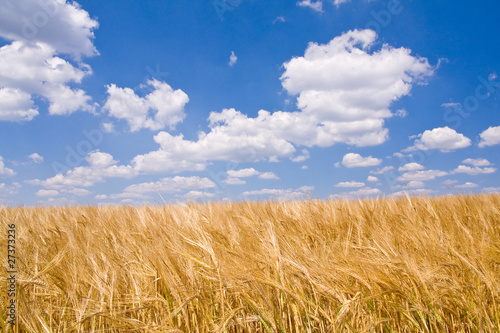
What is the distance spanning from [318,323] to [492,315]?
819 mm

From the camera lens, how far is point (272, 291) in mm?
1455

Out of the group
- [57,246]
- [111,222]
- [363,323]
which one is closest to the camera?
[363,323]

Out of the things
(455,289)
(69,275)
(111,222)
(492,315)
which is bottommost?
(492,315)

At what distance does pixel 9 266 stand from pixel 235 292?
142 cm

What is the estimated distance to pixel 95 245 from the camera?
2.27m

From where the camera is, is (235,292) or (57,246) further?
(57,246)

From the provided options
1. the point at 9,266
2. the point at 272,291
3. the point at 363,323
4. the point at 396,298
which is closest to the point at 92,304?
the point at 9,266

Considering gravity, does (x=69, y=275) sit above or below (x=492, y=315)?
above

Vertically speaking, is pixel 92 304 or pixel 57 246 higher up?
pixel 57 246

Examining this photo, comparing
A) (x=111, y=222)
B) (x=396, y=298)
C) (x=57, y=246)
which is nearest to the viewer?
(x=396, y=298)

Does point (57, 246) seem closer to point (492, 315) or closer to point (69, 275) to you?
point (69, 275)

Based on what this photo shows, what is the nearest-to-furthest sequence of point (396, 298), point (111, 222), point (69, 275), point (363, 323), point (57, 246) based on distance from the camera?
1. point (363, 323)
2. point (396, 298)
3. point (69, 275)
4. point (57, 246)
5. point (111, 222)

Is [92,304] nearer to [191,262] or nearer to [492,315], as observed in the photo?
[191,262]

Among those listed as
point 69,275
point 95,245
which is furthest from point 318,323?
point 95,245
